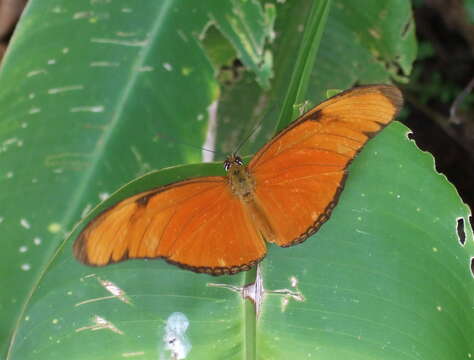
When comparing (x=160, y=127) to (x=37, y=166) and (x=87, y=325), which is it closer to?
(x=37, y=166)

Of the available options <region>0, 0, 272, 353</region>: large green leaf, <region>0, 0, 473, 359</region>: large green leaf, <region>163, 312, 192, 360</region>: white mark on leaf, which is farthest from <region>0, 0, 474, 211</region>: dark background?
<region>163, 312, 192, 360</region>: white mark on leaf

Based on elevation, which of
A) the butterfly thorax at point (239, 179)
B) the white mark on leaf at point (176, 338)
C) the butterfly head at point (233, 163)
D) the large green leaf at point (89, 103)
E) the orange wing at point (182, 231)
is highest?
the large green leaf at point (89, 103)

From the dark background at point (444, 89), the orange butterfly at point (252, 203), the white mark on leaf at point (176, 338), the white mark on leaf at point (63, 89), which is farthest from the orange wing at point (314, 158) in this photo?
the dark background at point (444, 89)

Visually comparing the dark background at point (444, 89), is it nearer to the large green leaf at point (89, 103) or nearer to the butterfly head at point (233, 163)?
the large green leaf at point (89, 103)

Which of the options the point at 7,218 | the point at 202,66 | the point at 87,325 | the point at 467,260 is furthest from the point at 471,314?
the point at 7,218

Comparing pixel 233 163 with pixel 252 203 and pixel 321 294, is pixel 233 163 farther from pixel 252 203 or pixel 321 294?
pixel 321 294

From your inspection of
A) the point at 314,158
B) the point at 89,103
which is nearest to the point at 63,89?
the point at 89,103
